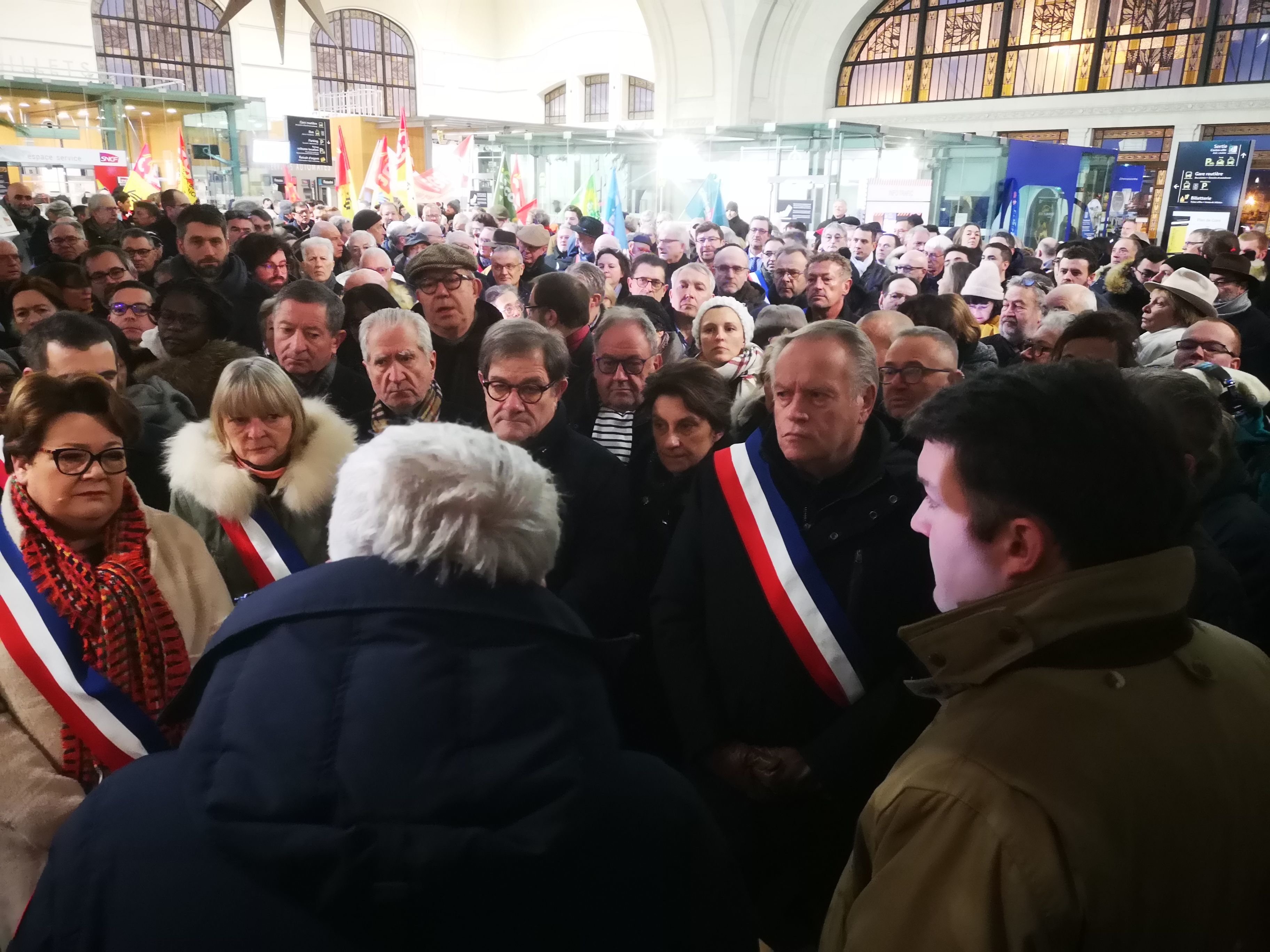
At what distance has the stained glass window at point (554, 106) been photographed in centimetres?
3212

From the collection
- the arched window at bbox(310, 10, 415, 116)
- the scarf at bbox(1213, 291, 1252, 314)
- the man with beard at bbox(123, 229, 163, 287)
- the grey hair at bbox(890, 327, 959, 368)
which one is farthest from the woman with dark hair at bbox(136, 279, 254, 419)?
the arched window at bbox(310, 10, 415, 116)

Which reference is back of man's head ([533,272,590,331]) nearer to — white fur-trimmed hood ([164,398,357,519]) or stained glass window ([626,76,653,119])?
white fur-trimmed hood ([164,398,357,519])

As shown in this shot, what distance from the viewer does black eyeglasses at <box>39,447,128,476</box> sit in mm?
1870

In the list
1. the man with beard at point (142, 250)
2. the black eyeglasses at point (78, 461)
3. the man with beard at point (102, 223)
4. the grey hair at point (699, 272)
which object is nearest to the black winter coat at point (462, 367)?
the grey hair at point (699, 272)

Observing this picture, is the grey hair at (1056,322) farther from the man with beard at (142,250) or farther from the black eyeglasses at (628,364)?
the man with beard at (142,250)

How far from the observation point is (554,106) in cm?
3256

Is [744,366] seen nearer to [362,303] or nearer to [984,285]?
[362,303]

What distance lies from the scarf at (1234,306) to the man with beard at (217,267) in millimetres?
5692

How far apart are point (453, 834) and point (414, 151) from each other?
2416cm

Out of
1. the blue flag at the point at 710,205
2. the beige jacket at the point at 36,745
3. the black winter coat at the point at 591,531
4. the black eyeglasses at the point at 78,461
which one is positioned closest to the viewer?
the beige jacket at the point at 36,745

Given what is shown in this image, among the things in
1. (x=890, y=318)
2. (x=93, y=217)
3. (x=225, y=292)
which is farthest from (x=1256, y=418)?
(x=93, y=217)

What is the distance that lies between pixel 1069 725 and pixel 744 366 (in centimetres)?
286

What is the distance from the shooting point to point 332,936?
913mm

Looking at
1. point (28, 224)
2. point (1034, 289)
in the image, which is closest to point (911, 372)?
point (1034, 289)
